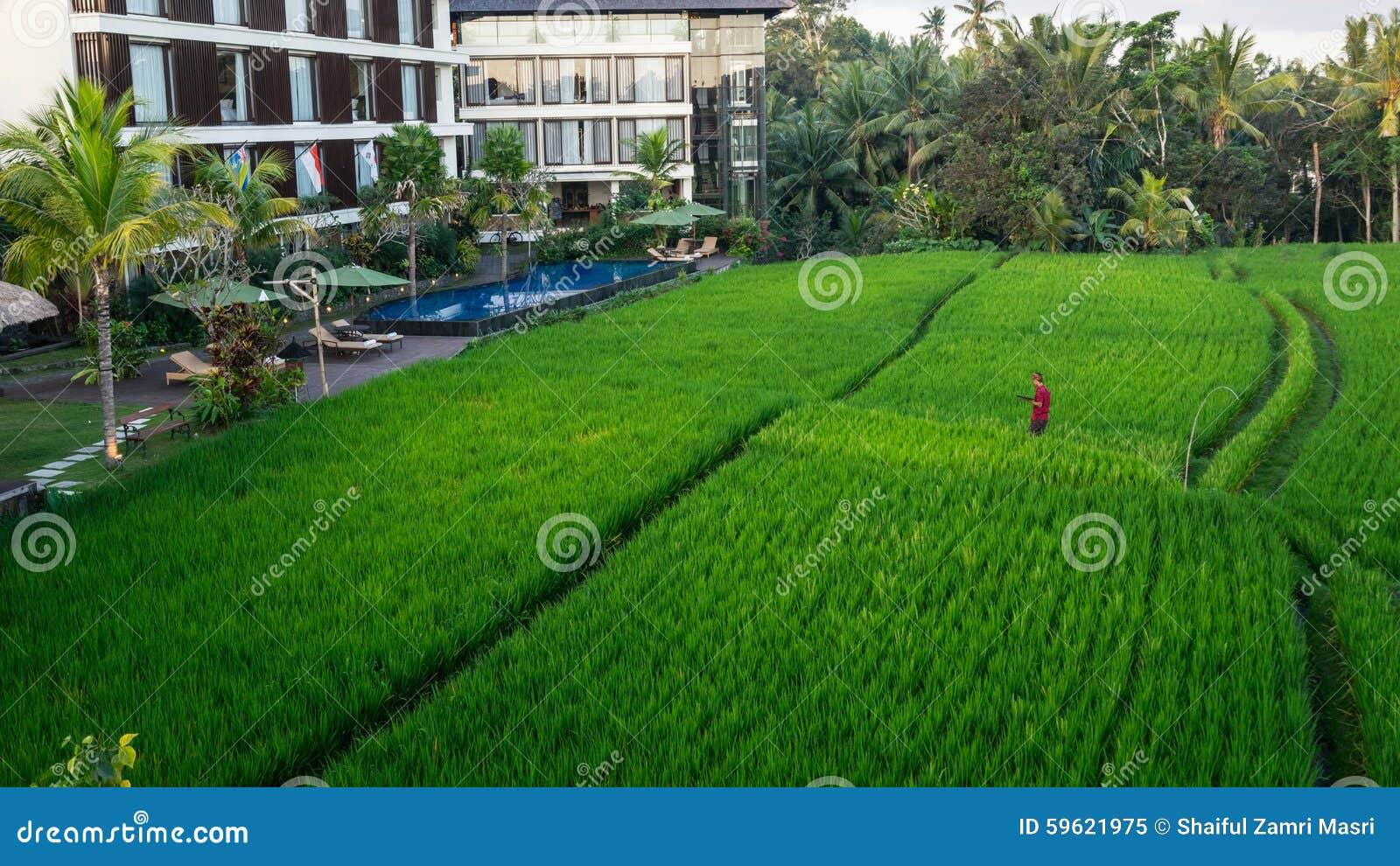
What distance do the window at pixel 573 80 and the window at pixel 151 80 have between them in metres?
20.0

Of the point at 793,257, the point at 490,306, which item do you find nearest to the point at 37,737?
the point at 490,306

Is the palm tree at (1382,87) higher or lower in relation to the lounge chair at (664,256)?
higher

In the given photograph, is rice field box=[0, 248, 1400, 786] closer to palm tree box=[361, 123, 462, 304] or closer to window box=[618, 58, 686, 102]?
palm tree box=[361, 123, 462, 304]

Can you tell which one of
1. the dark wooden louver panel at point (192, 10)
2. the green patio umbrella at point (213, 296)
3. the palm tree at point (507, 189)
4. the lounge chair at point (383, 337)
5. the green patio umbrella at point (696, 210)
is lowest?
the lounge chair at point (383, 337)

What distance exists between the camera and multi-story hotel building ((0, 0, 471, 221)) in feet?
77.2

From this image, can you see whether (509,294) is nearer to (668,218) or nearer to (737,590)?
(668,218)

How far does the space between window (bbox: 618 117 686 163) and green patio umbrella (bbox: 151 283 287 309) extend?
26.1 metres

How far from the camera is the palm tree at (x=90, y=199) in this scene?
13969 millimetres

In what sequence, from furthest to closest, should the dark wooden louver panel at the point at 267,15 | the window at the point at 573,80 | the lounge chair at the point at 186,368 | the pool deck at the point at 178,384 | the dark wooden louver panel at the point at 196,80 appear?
1. the window at the point at 573,80
2. the dark wooden louver panel at the point at 267,15
3. the dark wooden louver panel at the point at 196,80
4. the lounge chair at the point at 186,368
5. the pool deck at the point at 178,384

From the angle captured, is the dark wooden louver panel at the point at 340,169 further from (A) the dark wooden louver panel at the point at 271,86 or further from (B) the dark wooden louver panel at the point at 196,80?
(B) the dark wooden louver panel at the point at 196,80

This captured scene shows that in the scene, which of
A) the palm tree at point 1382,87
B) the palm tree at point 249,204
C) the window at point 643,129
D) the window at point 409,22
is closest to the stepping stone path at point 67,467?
the palm tree at point 249,204

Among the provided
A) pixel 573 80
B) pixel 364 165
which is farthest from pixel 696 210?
pixel 573 80

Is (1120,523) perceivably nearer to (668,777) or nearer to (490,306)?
(668,777)

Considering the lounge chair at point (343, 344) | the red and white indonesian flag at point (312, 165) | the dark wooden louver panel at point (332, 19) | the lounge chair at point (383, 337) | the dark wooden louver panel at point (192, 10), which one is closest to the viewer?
the lounge chair at point (343, 344)
